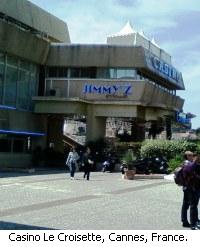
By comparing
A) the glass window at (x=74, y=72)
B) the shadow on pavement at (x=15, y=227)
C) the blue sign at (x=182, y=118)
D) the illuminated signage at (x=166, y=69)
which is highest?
the illuminated signage at (x=166, y=69)

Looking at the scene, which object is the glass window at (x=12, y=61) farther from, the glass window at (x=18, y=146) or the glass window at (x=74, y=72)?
the glass window at (x=18, y=146)

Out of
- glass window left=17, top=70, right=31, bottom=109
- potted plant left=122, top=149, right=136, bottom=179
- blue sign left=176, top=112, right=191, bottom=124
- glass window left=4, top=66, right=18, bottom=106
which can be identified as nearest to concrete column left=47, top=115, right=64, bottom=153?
glass window left=17, top=70, right=31, bottom=109

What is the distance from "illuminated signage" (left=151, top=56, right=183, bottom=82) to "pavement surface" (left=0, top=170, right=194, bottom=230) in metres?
25.8

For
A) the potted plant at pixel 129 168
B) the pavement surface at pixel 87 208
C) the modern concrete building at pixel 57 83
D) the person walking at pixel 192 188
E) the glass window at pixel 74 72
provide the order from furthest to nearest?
1. the glass window at pixel 74 72
2. the modern concrete building at pixel 57 83
3. the potted plant at pixel 129 168
4. the person walking at pixel 192 188
5. the pavement surface at pixel 87 208

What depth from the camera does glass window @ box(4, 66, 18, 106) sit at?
41.9m

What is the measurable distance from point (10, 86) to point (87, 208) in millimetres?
28087

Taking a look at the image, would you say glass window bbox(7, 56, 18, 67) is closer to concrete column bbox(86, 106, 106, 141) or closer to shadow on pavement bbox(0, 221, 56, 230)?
concrete column bbox(86, 106, 106, 141)

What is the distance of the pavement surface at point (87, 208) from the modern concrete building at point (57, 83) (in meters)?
20.1

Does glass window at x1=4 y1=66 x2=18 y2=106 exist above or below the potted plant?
above

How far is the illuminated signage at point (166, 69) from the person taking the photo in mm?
47872

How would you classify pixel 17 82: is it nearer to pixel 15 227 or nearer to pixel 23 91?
pixel 23 91

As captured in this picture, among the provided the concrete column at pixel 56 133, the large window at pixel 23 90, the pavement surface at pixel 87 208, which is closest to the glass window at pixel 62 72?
the large window at pixel 23 90

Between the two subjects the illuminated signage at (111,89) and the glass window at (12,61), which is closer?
the glass window at (12,61)

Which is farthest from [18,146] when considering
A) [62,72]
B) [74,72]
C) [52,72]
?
[74,72]
